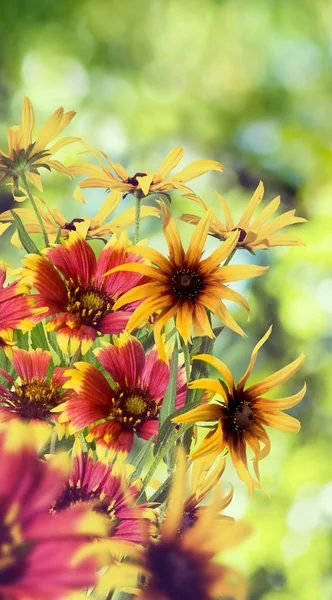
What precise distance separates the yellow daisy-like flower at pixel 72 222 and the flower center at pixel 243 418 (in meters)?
0.15

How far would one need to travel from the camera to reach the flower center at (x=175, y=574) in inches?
9.7

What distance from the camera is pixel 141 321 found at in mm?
343

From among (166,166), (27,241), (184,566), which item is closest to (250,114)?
(166,166)

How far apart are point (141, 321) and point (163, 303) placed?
2cm

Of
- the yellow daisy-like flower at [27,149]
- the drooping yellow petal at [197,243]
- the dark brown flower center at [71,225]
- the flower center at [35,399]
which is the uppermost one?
the yellow daisy-like flower at [27,149]

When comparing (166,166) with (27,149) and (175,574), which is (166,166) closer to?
(27,149)

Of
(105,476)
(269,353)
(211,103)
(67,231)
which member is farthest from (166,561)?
(211,103)

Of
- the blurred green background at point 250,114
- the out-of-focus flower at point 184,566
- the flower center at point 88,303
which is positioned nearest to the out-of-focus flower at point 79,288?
the flower center at point 88,303

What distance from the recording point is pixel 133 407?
1.14 feet

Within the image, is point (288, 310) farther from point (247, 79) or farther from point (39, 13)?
point (39, 13)

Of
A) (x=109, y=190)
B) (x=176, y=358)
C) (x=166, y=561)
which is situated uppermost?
(x=109, y=190)

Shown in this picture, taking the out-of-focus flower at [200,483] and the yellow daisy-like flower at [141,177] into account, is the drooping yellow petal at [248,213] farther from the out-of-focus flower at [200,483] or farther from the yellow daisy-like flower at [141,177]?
the out-of-focus flower at [200,483]

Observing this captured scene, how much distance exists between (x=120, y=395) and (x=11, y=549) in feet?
0.43

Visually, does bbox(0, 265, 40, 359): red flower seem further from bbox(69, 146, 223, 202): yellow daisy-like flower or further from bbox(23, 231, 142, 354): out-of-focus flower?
bbox(69, 146, 223, 202): yellow daisy-like flower
